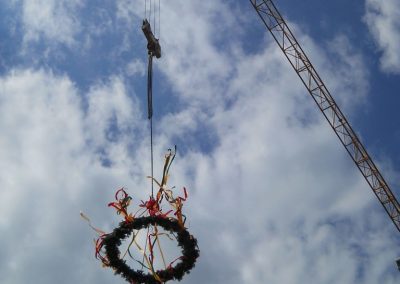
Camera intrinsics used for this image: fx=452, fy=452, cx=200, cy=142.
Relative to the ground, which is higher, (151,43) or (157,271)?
(151,43)

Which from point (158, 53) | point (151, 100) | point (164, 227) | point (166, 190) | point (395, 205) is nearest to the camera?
point (166, 190)

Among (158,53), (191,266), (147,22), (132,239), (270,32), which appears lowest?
(191,266)

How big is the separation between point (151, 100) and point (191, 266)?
7.24 metres

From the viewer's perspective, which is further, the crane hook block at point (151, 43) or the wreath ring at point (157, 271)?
the crane hook block at point (151, 43)

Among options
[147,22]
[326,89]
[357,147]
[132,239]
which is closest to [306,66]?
[326,89]

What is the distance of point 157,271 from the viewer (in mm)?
17781

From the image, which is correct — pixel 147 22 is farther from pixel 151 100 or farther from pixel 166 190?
pixel 166 190

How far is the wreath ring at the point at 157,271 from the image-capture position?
17.8 meters

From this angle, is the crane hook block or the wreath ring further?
the crane hook block

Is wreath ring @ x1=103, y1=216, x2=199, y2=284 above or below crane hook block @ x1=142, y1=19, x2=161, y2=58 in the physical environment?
below

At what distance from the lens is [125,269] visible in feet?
59.1

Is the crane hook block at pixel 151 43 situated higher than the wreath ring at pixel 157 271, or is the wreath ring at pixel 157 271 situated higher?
the crane hook block at pixel 151 43

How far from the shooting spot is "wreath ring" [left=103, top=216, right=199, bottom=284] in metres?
17.8

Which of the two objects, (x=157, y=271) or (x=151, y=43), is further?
(x=151, y=43)
